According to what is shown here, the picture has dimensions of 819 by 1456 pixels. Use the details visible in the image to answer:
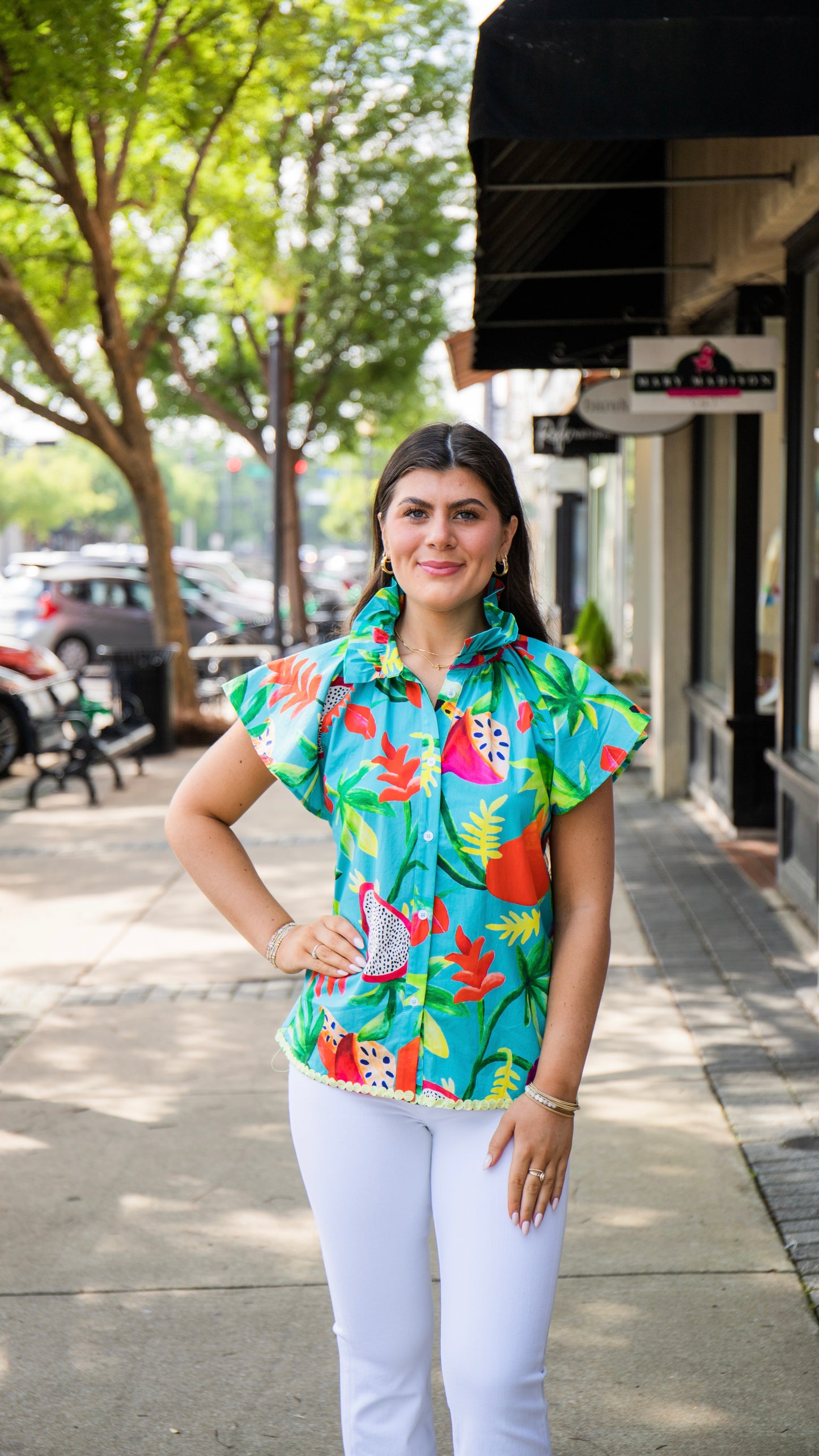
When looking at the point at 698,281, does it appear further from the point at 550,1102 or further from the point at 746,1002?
the point at 550,1102

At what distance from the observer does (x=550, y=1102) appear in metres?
2.14

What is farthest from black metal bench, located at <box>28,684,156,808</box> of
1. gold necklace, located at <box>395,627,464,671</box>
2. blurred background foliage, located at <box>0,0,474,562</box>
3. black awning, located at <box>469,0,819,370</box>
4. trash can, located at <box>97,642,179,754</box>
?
gold necklace, located at <box>395,627,464,671</box>

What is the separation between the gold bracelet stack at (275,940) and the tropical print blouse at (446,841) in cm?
10

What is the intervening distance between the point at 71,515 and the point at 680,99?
250 ft

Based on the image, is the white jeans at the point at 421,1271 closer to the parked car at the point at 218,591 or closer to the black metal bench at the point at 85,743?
the black metal bench at the point at 85,743

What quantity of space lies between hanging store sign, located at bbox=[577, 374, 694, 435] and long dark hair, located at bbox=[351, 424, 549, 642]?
267 inches

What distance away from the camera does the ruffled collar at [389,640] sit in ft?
7.44

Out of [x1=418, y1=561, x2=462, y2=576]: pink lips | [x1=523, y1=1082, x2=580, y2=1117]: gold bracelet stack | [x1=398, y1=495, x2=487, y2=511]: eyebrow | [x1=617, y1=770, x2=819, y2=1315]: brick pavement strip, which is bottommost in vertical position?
[x1=617, y1=770, x2=819, y2=1315]: brick pavement strip

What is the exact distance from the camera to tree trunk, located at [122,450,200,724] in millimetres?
14320

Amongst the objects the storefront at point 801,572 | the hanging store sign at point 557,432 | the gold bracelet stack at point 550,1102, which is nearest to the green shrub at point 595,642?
the hanging store sign at point 557,432

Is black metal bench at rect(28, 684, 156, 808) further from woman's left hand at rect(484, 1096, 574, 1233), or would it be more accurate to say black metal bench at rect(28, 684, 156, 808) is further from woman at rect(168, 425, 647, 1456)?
woman's left hand at rect(484, 1096, 574, 1233)

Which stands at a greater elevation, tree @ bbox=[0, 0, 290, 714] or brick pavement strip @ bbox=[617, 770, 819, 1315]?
tree @ bbox=[0, 0, 290, 714]

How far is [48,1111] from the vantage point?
194 inches

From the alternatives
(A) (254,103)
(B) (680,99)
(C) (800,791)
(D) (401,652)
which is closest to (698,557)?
(C) (800,791)
